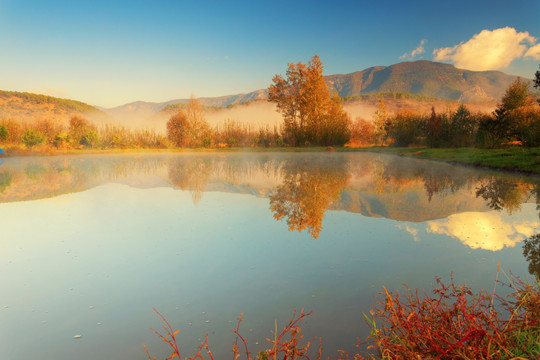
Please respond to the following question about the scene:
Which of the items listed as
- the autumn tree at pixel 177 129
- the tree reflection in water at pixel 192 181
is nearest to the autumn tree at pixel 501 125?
the tree reflection in water at pixel 192 181

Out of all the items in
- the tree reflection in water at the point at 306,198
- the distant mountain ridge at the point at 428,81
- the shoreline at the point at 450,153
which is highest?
the distant mountain ridge at the point at 428,81

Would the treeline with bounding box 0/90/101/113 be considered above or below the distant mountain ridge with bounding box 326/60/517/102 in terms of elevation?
below

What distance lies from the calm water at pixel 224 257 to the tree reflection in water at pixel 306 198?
44 millimetres

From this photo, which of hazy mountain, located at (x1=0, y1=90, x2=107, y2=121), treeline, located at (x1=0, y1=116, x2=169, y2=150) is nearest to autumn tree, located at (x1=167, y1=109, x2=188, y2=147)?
treeline, located at (x1=0, y1=116, x2=169, y2=150)

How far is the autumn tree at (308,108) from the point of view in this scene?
2481cm

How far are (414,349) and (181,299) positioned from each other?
5.65 feet

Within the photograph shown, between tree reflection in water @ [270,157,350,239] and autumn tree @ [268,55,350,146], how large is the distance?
1518 centimetres

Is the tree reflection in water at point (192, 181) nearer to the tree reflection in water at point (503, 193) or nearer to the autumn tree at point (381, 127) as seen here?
the tree reflection in water at point (503, 193)

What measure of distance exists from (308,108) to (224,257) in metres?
23.2

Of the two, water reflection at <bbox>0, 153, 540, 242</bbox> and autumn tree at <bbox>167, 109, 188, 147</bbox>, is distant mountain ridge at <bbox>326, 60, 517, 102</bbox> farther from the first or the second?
water reflection at <bbox>0, 153, 540, 242</bbox>

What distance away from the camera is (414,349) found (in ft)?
5.69

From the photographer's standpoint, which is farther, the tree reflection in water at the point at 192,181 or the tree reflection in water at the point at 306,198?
the tree reflection in water at the point at 192,181

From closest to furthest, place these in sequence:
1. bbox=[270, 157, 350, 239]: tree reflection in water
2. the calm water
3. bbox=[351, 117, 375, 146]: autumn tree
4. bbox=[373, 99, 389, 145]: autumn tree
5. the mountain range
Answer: the calm water, bbox=[270, 157, 350, 239]: tree reflection in water, bbox=[351, 117, 375, 146]: autumn tree, bbox=[373, 99, 389, 145]: autumn tree, the mountain range

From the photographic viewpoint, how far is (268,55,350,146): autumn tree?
2481 cm
